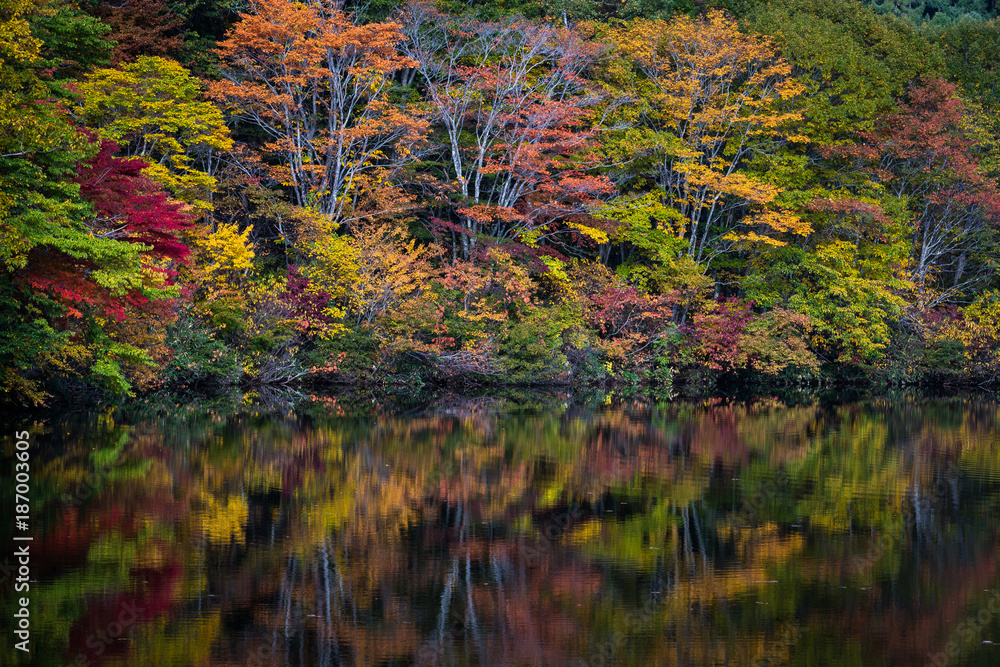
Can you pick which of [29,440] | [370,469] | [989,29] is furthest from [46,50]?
[989,29]

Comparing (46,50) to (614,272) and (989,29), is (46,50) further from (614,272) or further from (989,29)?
(989,29)

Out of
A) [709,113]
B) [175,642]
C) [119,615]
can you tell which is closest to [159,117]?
[709,113]

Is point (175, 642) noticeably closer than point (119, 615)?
Yes

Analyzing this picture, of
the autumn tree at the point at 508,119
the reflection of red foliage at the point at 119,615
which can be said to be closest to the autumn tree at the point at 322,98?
the autumn tree at the point at 508,119

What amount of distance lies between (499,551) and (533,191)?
920 inches

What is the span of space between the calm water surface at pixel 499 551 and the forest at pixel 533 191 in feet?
23.7

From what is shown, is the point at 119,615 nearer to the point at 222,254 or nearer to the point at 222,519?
the point at 222,519

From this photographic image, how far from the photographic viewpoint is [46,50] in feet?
81.9

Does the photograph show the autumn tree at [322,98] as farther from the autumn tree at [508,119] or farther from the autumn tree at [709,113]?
the autumn tree at [709,113]

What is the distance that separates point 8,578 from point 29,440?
8.59 meters

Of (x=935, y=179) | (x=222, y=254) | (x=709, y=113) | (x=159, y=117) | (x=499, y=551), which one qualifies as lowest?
(x=499, y=551)

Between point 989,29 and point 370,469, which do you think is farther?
point 989,29

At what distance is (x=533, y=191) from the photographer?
31.6 metres

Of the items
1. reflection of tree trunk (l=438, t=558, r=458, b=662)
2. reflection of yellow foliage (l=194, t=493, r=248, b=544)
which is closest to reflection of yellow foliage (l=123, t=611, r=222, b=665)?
reflection of tree trunk (l=438, t=558, r=458, b=662)
